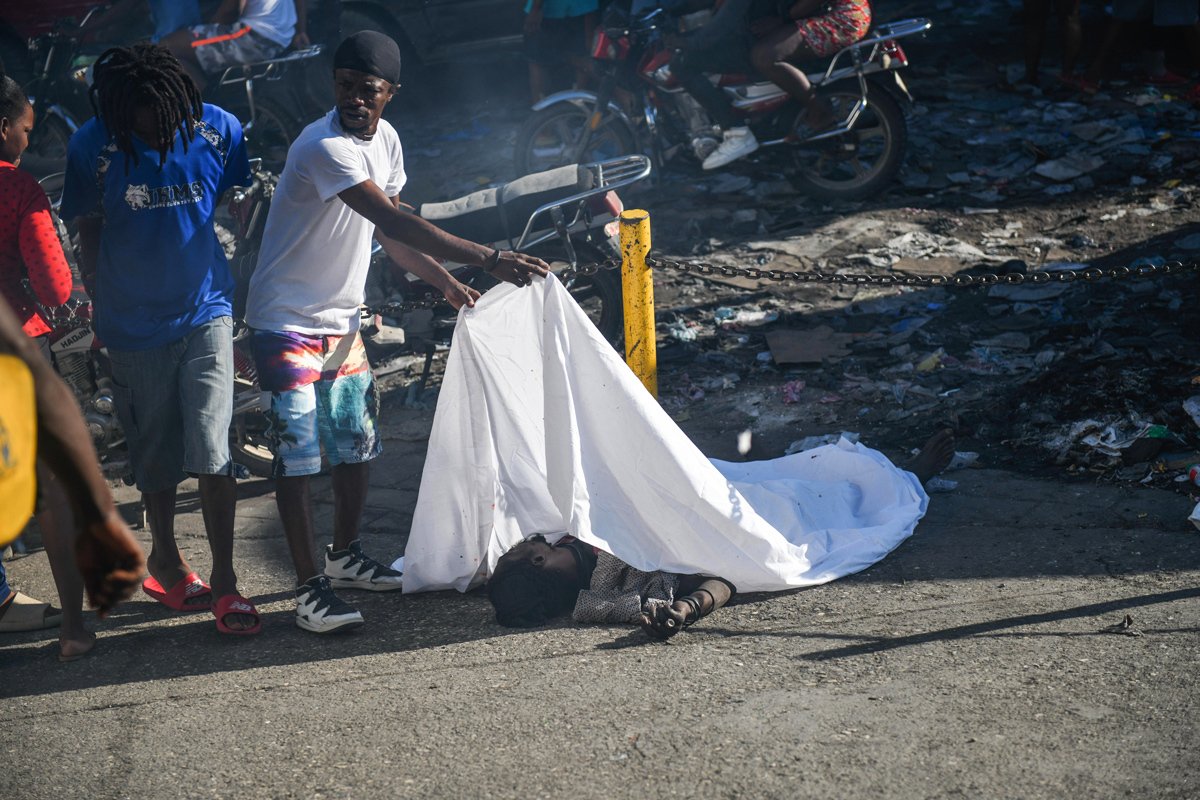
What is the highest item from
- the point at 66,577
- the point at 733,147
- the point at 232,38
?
the point at 232,38

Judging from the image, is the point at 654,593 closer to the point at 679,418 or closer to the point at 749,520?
the point at 749,520

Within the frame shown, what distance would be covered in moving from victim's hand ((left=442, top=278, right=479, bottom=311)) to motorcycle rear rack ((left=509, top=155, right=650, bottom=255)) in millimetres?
1875

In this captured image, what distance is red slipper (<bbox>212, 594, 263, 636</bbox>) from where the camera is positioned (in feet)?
13.6

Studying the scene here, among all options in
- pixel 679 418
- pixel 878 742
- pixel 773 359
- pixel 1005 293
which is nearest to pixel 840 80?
pixel 1005 293

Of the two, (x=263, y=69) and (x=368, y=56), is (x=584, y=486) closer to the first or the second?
(x=368, y=56)

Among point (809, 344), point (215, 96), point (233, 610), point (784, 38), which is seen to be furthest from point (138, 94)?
point (215, 96)

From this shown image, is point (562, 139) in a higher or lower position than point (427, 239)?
lower

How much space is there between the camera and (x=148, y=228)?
3.95 meters

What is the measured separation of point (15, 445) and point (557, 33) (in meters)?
8.90

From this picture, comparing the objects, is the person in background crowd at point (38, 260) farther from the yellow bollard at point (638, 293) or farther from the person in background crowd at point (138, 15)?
the person in background crowd at point (138, 15)

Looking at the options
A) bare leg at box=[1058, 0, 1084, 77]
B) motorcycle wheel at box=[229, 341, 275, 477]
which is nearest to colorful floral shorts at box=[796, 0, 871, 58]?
bare leg at box=[1058, 0, 1084, 77]

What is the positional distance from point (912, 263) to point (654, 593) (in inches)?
173

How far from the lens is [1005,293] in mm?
7145

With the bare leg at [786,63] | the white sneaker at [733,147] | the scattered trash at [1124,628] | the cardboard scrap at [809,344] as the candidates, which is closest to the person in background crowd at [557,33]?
the white sneaker at [733,147]
